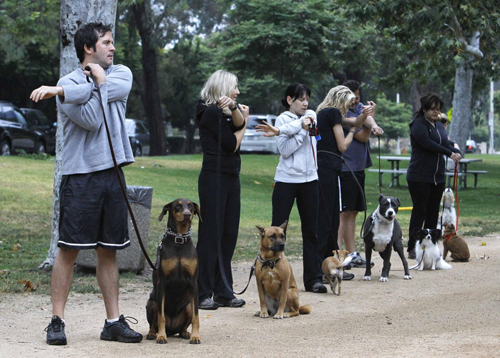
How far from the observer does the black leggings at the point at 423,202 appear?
965 cm

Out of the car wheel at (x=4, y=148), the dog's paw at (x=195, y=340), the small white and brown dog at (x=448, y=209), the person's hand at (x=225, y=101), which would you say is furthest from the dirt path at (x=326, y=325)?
the car wheel at (x=4, y=148)

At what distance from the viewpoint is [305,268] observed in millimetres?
7531

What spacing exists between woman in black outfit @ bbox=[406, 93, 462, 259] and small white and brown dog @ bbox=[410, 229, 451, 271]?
1.98ft

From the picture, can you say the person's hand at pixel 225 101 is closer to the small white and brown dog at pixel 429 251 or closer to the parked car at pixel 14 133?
the small white and brown dog at pixel 429 251

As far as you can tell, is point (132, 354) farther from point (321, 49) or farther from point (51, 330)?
point (321, 49)

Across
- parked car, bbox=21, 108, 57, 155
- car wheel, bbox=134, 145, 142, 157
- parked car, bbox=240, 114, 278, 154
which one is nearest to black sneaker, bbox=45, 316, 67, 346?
parked car, bbox=21, 108, 57, 155

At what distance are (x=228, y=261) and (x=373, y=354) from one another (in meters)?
2.25

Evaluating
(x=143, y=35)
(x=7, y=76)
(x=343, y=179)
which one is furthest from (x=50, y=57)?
(x=343, y=179)

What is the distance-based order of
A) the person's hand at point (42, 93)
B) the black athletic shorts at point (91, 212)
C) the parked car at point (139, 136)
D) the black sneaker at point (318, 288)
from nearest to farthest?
the person's hand at point (42, 93)
the black athletic shorts at point (91, 212)
the black sneaker at point (318, 288)
the parked car at point (139, 136)

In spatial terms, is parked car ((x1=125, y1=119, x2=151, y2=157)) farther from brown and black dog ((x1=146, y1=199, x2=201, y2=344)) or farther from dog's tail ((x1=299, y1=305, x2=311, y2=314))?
brown and black dog ((x1=146, y1=199, x2=201, y2=344))

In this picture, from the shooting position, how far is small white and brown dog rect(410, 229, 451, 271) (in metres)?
9.01

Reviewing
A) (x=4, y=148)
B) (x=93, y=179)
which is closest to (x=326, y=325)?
(x=93, y=179)

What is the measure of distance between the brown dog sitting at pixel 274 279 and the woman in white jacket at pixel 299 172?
0.99 m

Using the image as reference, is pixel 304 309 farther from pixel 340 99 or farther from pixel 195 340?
pixel 340 99
